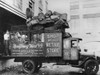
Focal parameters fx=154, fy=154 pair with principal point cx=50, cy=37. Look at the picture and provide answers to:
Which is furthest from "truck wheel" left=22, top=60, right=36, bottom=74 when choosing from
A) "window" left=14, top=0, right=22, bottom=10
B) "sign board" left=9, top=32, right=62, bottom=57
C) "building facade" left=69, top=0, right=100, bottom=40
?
"building facade" left=69, top=0, right=100, bottom=40

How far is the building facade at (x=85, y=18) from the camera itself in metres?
19.9

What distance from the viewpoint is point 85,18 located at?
67.8 feet

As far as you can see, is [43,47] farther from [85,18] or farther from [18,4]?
[85,18]

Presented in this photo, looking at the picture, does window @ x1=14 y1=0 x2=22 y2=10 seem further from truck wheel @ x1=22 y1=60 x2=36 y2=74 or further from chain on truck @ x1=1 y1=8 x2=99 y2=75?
truck wheel @ x1=22 y1=60 x2=36 y2=74

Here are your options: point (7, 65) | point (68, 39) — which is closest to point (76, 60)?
point (68, 39)

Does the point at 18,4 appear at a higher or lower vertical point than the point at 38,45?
higher

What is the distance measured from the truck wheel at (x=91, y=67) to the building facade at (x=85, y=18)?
1137cm

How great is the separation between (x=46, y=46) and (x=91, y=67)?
2.78m

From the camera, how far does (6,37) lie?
→ 30.2ft

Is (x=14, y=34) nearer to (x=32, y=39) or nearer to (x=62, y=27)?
(x=32, y=39)

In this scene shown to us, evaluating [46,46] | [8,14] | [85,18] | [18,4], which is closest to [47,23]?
[46,46]

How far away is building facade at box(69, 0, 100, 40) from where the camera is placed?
19.9 m

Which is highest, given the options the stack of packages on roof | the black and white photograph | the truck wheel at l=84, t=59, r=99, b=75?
the stack of packages on roof

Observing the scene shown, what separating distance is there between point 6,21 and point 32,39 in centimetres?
306
